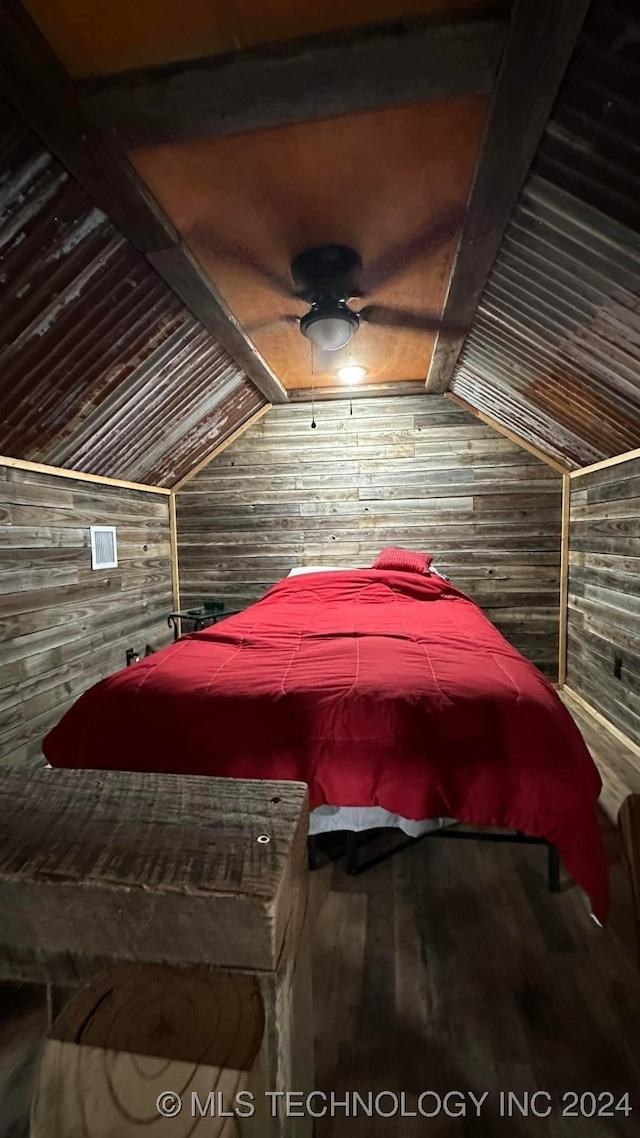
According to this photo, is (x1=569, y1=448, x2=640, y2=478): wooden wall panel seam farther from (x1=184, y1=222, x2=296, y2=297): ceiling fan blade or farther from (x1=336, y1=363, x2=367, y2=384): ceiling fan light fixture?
(x1=184, y1=222, x2=296, y2=297): ceiling fan blade

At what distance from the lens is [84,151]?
1.45 meters

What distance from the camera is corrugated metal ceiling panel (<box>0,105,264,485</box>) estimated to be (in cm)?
160

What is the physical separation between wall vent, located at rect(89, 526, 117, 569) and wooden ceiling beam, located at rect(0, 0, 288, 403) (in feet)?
4.92

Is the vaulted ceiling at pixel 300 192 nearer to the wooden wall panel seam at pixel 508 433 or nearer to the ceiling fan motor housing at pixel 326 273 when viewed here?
the ceiling fan motor housing at pixel 326 273

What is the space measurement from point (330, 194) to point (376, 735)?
175 cm

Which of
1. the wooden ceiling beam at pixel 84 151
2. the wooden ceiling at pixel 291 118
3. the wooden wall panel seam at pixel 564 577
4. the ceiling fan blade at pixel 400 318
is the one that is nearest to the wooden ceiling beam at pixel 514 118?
the wooden ceiling at pixel 291 118

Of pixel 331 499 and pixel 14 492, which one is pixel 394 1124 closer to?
pixel 14 492

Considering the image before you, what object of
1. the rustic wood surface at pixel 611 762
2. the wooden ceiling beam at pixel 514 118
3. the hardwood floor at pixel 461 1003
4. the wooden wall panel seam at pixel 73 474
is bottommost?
the hardwood floor at pixel 461 1003

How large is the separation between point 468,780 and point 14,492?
235 cm

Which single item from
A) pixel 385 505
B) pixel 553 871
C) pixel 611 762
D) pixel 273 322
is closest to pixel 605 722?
pixel 611 762

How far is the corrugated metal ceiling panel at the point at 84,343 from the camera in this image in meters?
1.60

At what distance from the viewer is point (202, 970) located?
0.48m

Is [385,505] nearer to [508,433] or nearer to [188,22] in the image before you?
[508,433]

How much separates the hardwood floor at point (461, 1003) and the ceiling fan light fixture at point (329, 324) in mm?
2262
